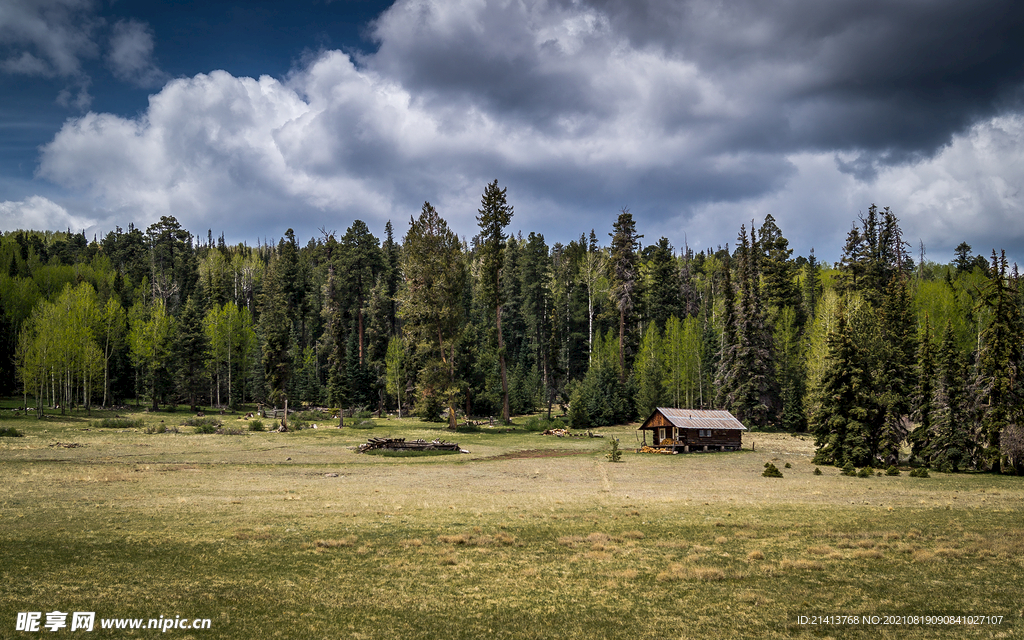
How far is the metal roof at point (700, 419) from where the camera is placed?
53375 mm

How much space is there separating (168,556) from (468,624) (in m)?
9.15

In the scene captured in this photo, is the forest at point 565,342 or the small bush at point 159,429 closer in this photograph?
the forest at point 565,342

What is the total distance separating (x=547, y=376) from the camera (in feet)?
340

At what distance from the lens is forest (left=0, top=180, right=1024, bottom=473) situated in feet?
145

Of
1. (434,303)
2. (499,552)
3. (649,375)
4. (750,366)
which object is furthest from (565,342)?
(499,552)

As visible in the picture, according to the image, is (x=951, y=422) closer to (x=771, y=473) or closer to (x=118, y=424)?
(x=771, y=473)

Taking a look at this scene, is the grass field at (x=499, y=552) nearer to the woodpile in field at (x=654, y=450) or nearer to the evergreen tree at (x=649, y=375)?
the woodpile in field at (x=654, y=450)

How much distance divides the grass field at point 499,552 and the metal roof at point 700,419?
18159mm

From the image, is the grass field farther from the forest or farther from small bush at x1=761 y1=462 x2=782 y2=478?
the forest

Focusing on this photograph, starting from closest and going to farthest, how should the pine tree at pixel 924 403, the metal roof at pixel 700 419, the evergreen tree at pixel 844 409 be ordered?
the pine tree at pixel 924 403
the evergreen tree at pixel 844 409
the metal roof at pixel 700 419

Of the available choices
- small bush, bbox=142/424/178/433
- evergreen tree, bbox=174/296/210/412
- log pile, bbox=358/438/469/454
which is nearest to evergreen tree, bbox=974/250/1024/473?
log pile, bbox=358/438/469/454

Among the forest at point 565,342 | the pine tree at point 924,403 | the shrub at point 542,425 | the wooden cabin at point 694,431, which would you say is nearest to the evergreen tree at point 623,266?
the forest at point 565,342

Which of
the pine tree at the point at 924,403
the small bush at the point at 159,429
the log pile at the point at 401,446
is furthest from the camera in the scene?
the small bush at the point at 159,429

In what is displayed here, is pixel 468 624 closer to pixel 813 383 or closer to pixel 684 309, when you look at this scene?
pixel 813 383
